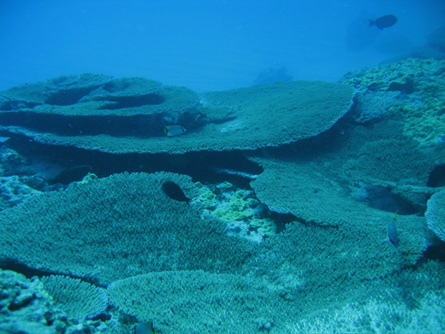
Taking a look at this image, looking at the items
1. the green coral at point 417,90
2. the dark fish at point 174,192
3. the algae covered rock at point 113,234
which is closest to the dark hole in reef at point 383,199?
the green coral at point 417,90

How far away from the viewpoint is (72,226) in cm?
330

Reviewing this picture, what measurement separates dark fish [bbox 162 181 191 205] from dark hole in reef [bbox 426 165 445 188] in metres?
4.27

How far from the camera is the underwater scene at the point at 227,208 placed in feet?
7.57

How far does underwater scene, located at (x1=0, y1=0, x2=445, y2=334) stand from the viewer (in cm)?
231

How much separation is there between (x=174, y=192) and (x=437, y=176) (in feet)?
15.1

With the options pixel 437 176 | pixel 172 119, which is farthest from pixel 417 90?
pixel 172 119

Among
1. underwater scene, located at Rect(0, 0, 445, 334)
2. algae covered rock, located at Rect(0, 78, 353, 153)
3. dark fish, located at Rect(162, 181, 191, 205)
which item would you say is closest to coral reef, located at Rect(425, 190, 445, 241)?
underwater scene, located at Rect(0, 0, 445, 334)

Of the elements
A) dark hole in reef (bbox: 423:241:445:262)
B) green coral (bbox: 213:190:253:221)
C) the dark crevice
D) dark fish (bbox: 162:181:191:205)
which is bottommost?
the dark crevice

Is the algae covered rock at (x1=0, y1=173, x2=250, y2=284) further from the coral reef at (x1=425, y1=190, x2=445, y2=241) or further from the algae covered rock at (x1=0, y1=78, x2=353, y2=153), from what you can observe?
the coral reef at (x1=425, y1=190, x2=445, y2=241)

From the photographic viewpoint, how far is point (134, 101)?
7.06 meters

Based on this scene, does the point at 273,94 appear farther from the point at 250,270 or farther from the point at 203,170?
the point at 250,270

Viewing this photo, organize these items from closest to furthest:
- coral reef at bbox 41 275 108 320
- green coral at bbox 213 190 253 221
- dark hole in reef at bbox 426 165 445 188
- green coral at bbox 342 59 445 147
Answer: coral reef at bbox 41 275 108 320 → green coral at bbox 213 190 253 221 → dark hole in reef at bbox 426 165 445 188 → green coral at bbox 342 59 445 147

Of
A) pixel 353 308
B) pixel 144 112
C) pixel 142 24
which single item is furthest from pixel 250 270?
pixel 142 24

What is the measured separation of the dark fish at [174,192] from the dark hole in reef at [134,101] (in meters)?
4.04
